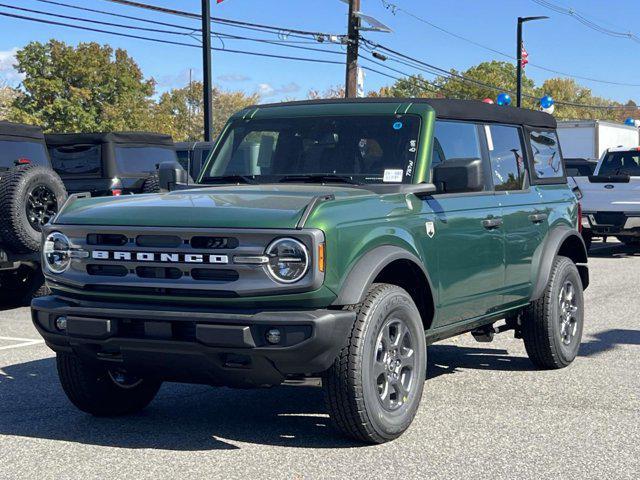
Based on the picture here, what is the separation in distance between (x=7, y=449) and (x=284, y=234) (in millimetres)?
1975

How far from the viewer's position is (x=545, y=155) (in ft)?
26.1

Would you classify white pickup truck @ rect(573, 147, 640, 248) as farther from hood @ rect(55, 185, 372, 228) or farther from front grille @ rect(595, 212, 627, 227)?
hood @ rect(55, 185, 372, 228)

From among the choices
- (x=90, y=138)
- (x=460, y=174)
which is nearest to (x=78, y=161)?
(x=90, y=138)

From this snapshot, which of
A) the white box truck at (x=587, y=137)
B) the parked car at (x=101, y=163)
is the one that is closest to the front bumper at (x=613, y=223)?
the parked car at (x=101, y=163)

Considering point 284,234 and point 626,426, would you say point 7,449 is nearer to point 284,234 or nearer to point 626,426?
point 284,234

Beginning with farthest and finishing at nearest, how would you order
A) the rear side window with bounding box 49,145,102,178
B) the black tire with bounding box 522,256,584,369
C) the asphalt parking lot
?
1. the rear side window with bounding box 49,145,102,178
2. the black tire with bounding box 522,256,584,369
3. the asphalt parking lot

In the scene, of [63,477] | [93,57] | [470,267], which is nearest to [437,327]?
[470,267]

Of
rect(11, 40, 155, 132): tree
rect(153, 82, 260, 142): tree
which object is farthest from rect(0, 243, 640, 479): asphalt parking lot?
rect(153, 82, 260, 142): tree

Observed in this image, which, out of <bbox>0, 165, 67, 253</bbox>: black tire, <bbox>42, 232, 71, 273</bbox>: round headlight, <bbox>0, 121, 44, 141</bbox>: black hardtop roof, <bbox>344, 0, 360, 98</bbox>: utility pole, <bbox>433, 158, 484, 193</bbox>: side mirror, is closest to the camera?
<bbox>42, 232, 71, 273</bbox>: round headlight

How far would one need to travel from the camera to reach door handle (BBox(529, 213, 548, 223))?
718cm

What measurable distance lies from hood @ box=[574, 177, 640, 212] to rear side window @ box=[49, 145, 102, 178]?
30.0 feet

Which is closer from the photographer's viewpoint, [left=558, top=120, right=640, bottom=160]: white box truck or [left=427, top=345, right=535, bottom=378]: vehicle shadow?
[left=427, top=345, right=535, bottom=378]: vehicle shadow

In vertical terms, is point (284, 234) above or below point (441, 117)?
below

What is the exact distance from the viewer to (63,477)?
15.9ft
